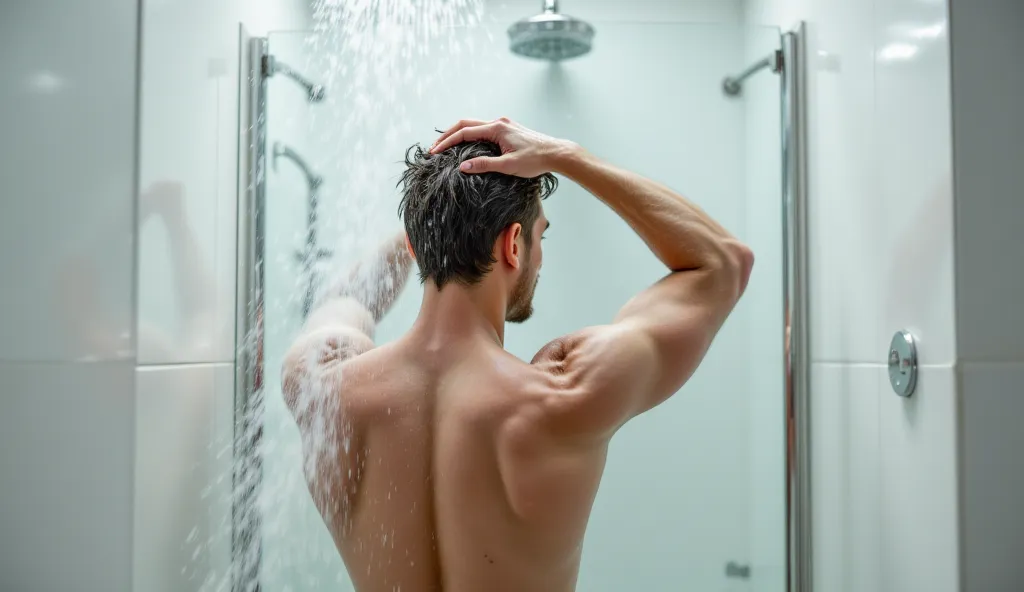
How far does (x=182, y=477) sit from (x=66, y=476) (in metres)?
0.18

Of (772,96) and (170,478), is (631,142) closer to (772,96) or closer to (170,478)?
(772,96)

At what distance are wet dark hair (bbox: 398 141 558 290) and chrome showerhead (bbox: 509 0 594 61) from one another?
2.04 ft

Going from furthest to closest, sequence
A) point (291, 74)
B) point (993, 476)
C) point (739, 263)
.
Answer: point (291, 74)
point (739, 263)
point (993, 476)

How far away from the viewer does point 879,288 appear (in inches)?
45.6

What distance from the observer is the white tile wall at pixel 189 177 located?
1113mm

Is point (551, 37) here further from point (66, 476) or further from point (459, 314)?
point (66, 476)

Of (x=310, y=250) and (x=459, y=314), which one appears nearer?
(x=459, y=314)

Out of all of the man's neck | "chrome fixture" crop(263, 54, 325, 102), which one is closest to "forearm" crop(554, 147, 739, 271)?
the man's neck

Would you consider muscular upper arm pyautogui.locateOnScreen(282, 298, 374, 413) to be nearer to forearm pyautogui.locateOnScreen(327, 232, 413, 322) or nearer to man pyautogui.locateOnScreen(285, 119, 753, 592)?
man pyautogui.locateOnScreen(285, 119, 753, 592)

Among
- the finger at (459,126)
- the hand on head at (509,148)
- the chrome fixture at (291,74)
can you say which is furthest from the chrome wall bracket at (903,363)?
the chrome fixture at (291,74)

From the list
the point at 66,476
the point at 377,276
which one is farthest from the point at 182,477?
the point at 377,276

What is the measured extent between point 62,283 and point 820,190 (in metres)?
1.21

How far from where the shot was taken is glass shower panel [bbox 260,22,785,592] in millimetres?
1515

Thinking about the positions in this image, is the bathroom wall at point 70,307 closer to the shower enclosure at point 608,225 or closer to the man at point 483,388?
the man at point 483,388
